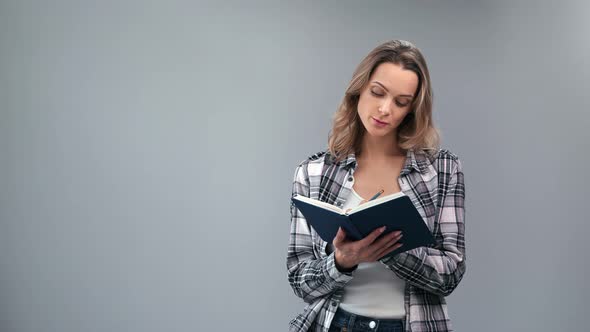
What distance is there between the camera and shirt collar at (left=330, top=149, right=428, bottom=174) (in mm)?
1593

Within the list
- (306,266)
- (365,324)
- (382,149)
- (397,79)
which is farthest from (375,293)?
(397,79)

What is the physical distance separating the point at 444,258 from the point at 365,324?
256 millimetres

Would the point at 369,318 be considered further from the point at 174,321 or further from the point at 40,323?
the point at 40,323

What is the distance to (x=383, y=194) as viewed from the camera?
1.60m

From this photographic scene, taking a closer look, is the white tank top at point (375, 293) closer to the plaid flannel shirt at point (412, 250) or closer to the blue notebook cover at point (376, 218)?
the plaid flannel shirt at point (412, 250)

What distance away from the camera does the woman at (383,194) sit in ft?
4.76

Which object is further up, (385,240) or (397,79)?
(397,79)

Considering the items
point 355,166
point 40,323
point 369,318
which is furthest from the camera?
point 40,323

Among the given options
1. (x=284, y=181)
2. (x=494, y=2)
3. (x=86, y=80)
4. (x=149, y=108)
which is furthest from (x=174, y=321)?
(x=494, y=2)

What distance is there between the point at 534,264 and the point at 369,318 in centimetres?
131

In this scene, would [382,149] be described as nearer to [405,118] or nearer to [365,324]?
[405,118]

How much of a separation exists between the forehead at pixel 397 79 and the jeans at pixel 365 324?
0.58m

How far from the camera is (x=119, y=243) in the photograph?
246cm

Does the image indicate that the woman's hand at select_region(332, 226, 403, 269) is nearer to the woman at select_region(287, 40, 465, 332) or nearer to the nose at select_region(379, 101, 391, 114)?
the woman at select_region(287, 40, 465, 332)
